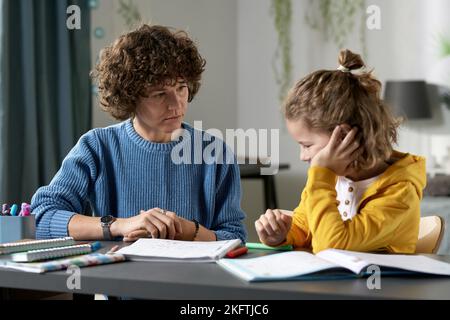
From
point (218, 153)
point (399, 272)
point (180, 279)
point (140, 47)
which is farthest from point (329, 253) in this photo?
point (140, 47)

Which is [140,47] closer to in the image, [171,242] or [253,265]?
[171,242]

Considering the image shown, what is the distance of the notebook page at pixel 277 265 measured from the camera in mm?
1010

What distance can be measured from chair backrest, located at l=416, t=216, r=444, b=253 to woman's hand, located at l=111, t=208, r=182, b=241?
530 millimetres

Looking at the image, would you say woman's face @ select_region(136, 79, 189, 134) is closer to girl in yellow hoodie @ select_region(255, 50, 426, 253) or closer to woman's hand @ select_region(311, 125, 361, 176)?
girl in yellow hoodie @ select_region(255, 50, 426, 253)

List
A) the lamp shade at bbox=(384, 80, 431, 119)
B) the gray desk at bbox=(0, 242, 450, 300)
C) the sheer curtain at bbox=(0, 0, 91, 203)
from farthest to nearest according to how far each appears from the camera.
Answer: the lamp shade at bbox=(384, 80, 431, 119) < the sheer curtain at bbox=(0, 0, 91, 203) < the gray desk at bbox=(0, 242, 450, 300)

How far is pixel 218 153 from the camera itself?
5.82 ft

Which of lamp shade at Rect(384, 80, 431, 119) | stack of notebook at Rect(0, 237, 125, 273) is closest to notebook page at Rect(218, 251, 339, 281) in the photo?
stack of notebook at Rect(0, 237, 125, 273)

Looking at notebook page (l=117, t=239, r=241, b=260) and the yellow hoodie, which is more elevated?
the yellow hoodie

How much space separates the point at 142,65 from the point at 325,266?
0.86 metres

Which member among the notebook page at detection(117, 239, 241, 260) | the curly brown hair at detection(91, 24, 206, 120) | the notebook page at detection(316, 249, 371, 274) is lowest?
the notebook page at detection(117, 239, 241, 260)

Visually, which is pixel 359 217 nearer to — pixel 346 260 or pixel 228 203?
pixel 346 260

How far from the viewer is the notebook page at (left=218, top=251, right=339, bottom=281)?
1.01m

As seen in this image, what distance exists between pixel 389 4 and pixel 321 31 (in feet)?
1.74

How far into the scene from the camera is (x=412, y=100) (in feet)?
14.2
